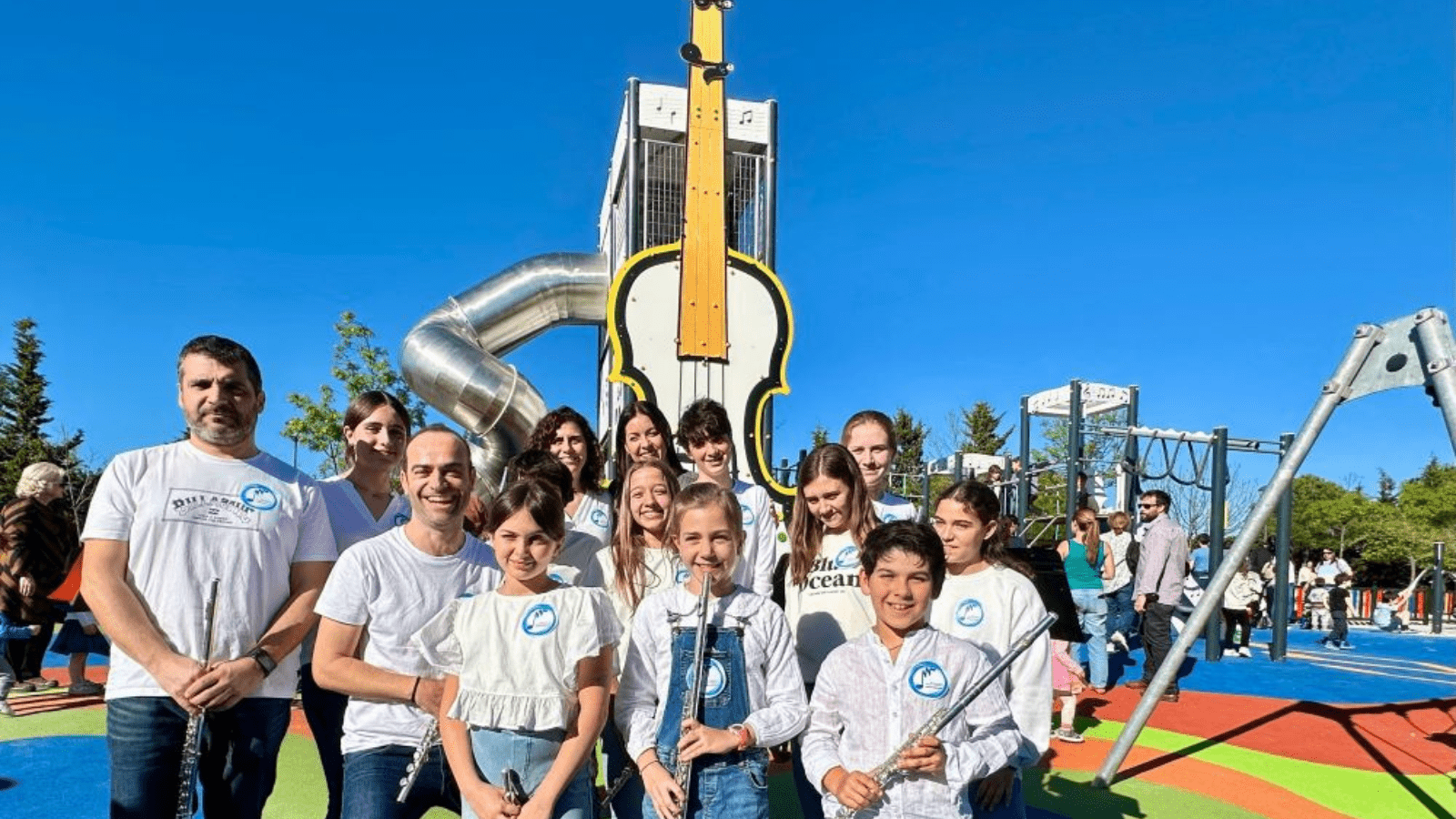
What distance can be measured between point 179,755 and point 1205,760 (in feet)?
19.3

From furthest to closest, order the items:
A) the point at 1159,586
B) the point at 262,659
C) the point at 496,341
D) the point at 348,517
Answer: the point at 496,341 → the point at 1159,586 → the point at 348,517 → the point at 262,659

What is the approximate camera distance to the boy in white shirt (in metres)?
2.65

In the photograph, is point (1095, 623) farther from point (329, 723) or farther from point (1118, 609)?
point (329, 723)

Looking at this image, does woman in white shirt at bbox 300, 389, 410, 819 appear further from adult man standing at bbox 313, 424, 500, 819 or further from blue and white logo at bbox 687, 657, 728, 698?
blue and white logo at bbox 687, 657, 728, 698

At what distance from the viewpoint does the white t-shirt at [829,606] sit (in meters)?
3.42

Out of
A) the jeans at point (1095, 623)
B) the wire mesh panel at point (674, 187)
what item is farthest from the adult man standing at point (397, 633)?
the wire mesh panel at point (674, 187)

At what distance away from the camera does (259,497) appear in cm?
280

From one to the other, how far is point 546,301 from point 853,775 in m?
12.4

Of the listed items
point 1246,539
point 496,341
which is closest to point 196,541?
point 1246,539

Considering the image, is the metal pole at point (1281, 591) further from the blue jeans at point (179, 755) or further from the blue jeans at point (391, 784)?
the blue jeans at point (179, 755)

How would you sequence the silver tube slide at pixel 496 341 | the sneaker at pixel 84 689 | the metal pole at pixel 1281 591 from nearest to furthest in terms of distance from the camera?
1. the sneaker at pixel 84 689
2. the metal pole at pixel 1281 591
3. the silver tube slide at pixel 496 341

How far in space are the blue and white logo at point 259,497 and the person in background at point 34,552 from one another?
5488 mm

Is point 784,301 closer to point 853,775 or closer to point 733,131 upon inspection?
point 733,131

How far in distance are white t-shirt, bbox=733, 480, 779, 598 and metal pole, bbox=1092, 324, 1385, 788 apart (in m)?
2.76
